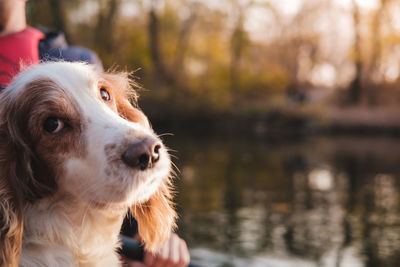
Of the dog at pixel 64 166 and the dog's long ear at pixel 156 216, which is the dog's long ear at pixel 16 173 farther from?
the dog's long ear at pixel 156 216

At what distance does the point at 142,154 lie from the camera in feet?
6.33

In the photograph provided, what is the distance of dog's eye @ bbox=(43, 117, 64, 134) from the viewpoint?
211 cm

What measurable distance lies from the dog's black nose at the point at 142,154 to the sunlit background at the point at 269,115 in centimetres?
752

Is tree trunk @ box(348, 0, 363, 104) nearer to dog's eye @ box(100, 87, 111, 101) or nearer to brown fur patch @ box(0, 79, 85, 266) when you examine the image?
dog's eye @ box(100, 87, 111, 101)

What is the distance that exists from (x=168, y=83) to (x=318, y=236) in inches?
1103

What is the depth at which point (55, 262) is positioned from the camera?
7.07 ft

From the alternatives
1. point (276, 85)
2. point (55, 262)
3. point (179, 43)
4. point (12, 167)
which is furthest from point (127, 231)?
point (276, 85)

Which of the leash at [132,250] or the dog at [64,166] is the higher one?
the dog at [64,166]

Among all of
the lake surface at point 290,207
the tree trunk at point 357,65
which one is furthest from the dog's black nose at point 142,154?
the tree trunk at point 357,65

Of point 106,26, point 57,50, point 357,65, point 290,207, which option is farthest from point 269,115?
point 57,50

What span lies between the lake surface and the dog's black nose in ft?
24.1

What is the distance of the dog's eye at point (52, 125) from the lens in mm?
2109

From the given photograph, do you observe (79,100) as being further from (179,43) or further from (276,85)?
(276,85)

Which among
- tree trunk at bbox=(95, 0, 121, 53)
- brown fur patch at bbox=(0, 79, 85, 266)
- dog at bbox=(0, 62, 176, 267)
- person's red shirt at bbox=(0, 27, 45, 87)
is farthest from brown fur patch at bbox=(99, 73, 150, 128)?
tree trunk at bbox=(95, 0, 121, 53)
